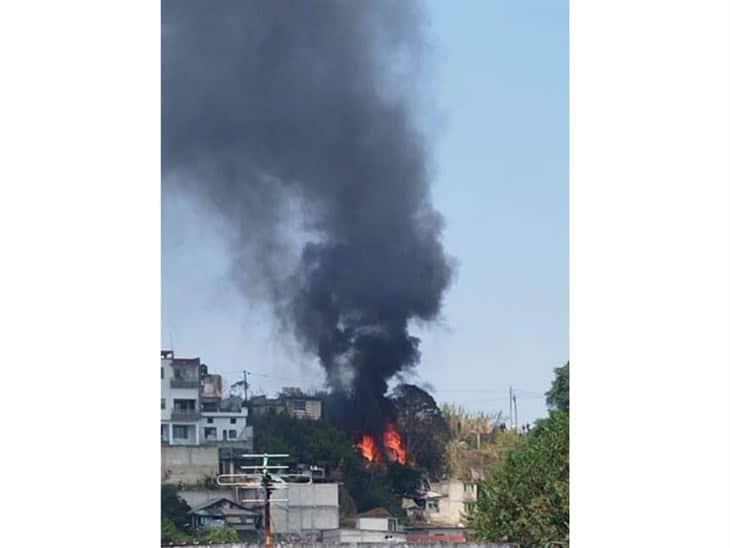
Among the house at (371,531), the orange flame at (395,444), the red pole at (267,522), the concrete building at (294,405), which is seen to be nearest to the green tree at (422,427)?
the orange flame at (395,444)

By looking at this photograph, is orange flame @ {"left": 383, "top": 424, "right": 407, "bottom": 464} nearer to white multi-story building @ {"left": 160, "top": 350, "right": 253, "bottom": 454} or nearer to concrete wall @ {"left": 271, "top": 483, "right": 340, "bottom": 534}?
concrete wall @ {"left": 271, "top": 483, "right": 340, "bottom": 534}

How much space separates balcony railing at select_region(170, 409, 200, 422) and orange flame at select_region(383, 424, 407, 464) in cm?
190

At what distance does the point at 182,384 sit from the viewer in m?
11.1

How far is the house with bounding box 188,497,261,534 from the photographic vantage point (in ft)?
39.5

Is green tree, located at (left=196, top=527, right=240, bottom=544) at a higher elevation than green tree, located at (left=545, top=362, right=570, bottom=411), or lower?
lower

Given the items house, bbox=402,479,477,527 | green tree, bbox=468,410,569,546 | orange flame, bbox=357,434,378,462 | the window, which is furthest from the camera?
orange flame, bbox=357,434,378,462

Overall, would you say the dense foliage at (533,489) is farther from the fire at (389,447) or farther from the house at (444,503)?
the fire at (389,447)

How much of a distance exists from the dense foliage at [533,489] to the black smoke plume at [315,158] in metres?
1.33

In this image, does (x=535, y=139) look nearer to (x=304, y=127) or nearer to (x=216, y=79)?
(x=304, y=127)

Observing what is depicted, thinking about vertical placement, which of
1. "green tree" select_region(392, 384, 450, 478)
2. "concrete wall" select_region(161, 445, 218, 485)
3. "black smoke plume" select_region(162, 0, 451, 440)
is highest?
"black smoke plume" select_region(162, 0, 451, 440)

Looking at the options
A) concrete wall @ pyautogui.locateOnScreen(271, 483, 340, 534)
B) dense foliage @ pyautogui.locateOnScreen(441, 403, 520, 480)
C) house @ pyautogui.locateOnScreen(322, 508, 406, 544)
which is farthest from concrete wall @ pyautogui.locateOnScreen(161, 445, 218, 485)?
dense foliage @ pyautogui.locateOnScreen(441, 403, 520, 480)

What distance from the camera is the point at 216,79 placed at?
11695 millimetres
